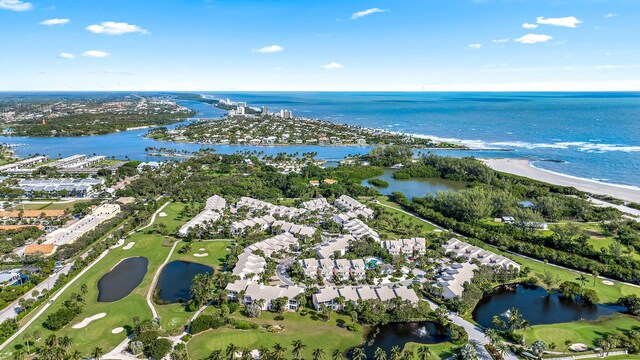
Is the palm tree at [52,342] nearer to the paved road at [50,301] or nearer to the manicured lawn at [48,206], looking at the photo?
the paved road at [50,301]

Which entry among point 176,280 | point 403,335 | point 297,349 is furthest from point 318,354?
point 176,280

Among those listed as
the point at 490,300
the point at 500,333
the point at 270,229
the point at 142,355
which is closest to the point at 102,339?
the point at 142,355

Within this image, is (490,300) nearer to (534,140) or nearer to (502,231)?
(502,231)

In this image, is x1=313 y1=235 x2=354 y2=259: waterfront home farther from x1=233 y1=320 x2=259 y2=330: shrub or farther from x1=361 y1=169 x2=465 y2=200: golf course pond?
x1=361 y1=169 x2=465 y2=200: golf course pond

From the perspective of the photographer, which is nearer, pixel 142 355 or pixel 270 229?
pixel 142 355

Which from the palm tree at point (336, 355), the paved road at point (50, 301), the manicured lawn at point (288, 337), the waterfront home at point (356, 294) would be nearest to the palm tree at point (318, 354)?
the palm tree at point (336, 355)

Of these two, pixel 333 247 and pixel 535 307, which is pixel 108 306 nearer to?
pixel 333 247
